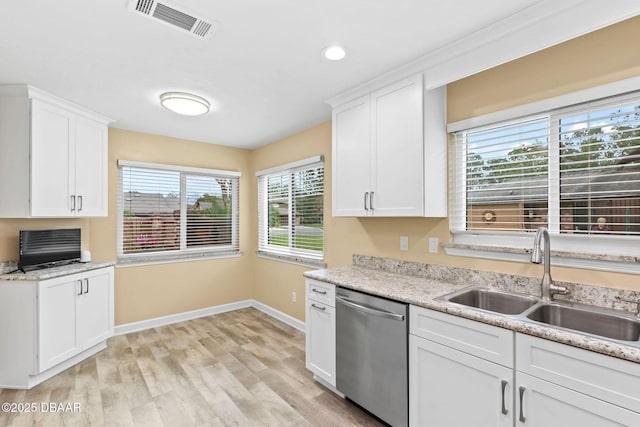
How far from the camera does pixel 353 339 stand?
90.1 inches

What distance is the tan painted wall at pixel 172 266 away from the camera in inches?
149

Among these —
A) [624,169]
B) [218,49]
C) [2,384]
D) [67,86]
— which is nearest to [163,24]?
[218,49]

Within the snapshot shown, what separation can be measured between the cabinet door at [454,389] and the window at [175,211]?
351 cm

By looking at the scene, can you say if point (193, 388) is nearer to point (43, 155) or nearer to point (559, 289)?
point (43, 155)

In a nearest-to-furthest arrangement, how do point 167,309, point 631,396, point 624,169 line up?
1. point 631,396
2. point 624,169
3. point 167,309

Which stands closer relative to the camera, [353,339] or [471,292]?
[471,292]

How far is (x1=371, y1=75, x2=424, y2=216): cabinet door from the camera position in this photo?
2.27m

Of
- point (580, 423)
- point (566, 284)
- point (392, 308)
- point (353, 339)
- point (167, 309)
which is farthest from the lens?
point (167, 309)

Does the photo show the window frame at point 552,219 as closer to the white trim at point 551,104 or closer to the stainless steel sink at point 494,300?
the white trim at point 551,104

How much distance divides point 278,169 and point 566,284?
11.3 ft

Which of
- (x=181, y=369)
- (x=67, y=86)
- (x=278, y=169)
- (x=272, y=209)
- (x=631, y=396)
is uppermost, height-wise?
(x=67, y=86)

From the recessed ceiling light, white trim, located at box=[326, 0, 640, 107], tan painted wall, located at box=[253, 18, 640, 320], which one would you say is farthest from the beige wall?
the recessed ceiling light

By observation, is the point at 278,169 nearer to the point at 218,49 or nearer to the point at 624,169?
the point at 218,49

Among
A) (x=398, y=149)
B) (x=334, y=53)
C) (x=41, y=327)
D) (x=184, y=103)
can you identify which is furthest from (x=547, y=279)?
(x=41, y=327)
